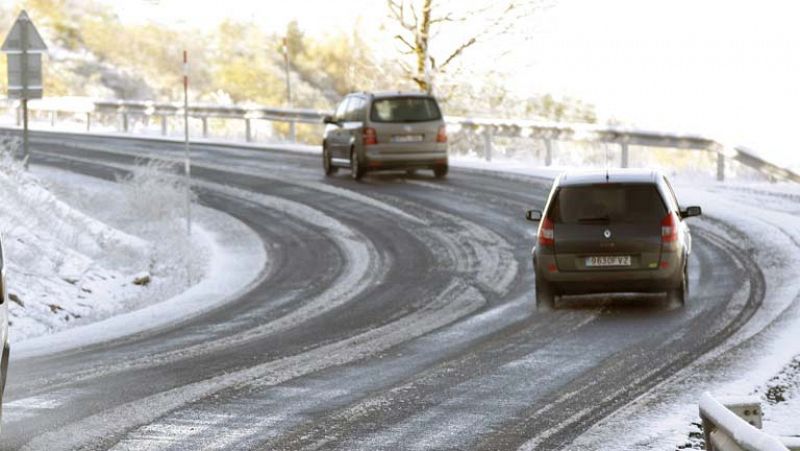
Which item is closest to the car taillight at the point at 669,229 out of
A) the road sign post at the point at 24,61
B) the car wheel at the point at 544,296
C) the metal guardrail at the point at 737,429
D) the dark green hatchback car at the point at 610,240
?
the dark green hatchback car at the point at 610,240

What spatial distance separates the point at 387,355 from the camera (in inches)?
513

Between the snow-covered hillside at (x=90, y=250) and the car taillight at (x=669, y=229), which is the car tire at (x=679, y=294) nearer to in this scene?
the car taillight at (x=669, y=229)

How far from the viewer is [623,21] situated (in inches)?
3748

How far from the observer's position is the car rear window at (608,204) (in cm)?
1609

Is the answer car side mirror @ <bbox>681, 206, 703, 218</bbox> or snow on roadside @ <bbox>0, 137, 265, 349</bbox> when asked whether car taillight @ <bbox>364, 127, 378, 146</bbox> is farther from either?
car side mirror @ <bbox>681, 206, 703, 218</bbox>

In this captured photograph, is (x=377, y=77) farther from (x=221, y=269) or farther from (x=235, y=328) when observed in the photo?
(x=235, y=328)

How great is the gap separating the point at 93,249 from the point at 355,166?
33.1 ft

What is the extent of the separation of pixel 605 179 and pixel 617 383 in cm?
521

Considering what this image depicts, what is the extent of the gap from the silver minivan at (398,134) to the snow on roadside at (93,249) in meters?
4.25

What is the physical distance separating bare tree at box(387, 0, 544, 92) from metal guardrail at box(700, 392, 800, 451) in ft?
106

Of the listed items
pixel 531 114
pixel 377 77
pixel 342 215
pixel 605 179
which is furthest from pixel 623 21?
pixel 605 179

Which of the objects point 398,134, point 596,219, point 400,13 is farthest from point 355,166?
point 596,219

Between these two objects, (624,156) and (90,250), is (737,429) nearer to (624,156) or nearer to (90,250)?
(90,250)

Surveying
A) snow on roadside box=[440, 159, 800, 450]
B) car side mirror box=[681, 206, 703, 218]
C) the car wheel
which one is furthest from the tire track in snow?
snow on roadside box=[440, 159, 800, 450]
